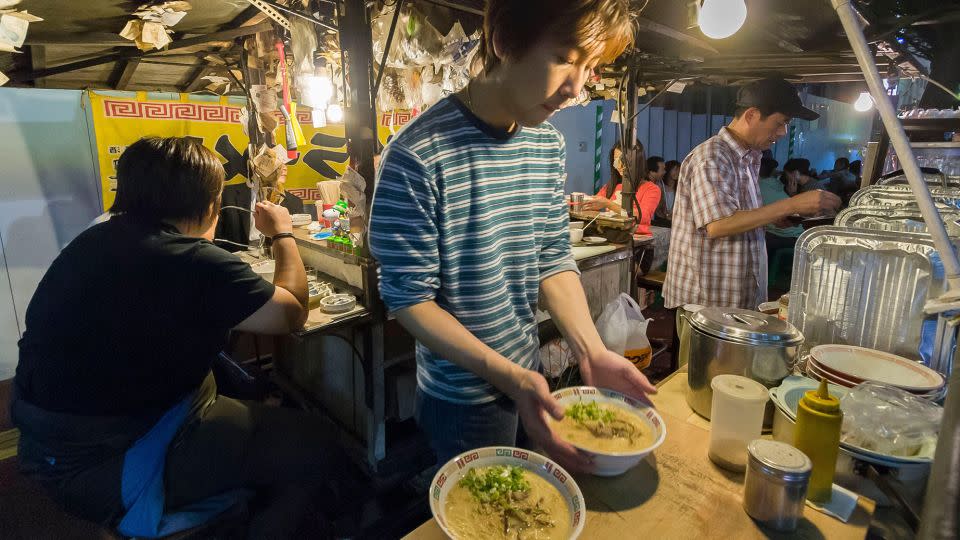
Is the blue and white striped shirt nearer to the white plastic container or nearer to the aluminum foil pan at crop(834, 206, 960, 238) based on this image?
the white plastic container

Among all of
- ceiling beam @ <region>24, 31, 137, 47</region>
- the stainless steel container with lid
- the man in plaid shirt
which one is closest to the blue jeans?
the stainless steel container with lid

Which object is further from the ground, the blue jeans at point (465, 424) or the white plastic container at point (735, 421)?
the white plastic container at point (735, 421)

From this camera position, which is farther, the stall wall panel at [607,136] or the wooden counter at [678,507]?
the stall wall panel at [607,136]

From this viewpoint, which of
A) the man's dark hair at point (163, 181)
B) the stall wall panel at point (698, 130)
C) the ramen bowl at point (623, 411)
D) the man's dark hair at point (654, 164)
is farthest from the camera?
the stall wall panel at point (698, 130)

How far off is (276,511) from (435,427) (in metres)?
1.08

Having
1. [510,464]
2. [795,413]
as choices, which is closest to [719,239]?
[795,413]

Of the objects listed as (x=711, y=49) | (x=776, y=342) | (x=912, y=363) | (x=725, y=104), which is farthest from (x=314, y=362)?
(x=725, y=104)

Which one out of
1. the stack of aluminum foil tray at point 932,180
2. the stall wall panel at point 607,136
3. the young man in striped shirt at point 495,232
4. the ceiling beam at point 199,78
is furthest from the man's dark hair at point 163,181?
the stall wall panel at point 607,136

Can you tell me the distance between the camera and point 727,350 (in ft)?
5.28

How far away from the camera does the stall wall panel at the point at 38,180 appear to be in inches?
205

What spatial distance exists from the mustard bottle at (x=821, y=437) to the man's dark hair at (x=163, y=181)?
2439mm

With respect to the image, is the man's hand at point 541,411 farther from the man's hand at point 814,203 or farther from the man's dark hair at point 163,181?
the man's hand at point 814,203

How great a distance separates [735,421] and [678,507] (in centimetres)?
29

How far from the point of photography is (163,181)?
7.10 feet
